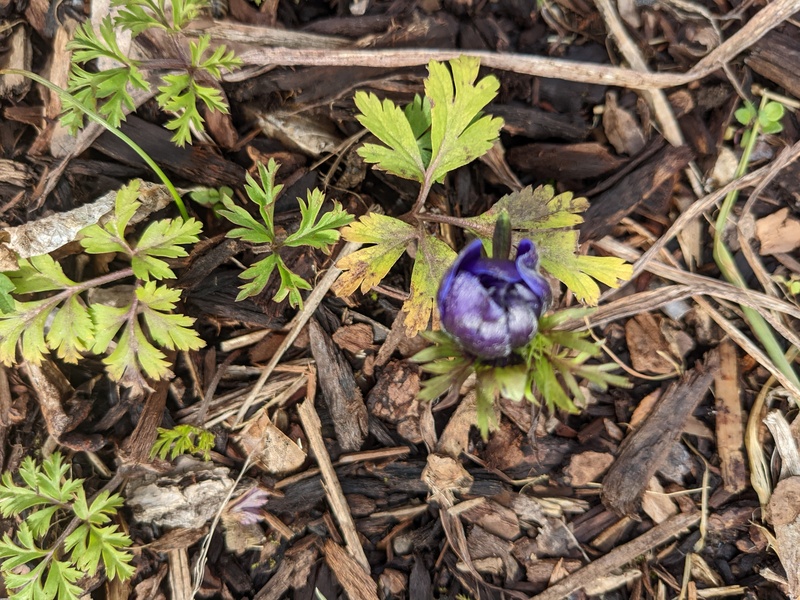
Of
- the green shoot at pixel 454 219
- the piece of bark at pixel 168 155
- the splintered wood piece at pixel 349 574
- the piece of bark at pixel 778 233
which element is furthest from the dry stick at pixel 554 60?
the splintered wood piece at pixel 349 574

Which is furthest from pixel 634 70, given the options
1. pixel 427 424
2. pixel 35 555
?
pixel 35 555

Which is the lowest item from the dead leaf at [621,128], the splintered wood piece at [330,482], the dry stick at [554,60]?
the splintered wood piece at [330,482]

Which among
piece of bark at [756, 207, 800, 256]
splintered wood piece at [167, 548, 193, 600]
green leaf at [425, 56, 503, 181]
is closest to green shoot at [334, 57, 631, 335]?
green leaf at [425, 56, 503, 181]

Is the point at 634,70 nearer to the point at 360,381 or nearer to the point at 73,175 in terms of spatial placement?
the point at 360,381

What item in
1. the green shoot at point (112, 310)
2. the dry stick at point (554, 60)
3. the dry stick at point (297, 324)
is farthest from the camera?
the dry stick at point (297, 324)

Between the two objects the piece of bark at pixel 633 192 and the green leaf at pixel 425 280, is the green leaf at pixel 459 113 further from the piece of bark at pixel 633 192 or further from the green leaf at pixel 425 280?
the piece of bark at pixel 633 192

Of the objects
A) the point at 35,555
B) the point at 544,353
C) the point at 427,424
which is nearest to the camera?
the point at 544,353

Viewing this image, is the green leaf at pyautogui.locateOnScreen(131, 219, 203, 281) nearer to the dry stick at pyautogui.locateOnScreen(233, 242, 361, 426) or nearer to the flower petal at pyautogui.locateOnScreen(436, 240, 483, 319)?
the dry stick at pyautogui.locateOnScreen(233, 242, 361, 426)
